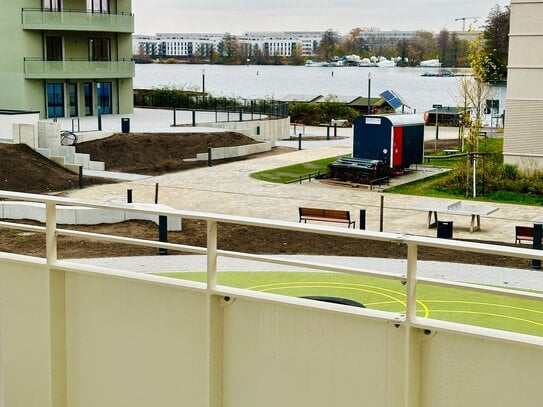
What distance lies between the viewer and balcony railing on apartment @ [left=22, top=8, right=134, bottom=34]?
55.1m

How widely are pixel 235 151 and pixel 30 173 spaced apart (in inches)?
522

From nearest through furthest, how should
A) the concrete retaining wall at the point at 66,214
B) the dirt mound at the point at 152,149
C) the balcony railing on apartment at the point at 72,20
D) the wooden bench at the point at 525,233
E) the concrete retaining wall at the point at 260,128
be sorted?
the wooden bench at the point at 525,233 < the concrete retaining wall at the point at 66,214 < the dirt mound at the point at 152,149 < the concrete retaining wall at the point at 260,128 < the balcony railing on apartment at the point at 72,20

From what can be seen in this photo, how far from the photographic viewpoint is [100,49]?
201 ft

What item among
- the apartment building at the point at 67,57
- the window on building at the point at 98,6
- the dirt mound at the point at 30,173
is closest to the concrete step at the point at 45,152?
the dirt mound at the point at 30,173

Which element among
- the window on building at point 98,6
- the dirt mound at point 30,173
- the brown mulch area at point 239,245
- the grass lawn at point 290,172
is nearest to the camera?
the brown mulch area at point 239,245

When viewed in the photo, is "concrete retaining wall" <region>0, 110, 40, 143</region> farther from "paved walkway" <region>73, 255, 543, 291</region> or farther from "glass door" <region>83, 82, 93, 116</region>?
"paved walkway" <region>73, 255, 543, 291</region>

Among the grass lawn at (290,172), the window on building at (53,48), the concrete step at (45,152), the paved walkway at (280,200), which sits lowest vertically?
the paved walkway at (280,200)

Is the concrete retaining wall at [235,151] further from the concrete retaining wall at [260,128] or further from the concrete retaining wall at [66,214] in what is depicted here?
the concrete retaining wall at [66,214]

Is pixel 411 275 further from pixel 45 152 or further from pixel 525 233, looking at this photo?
pixel 45 152

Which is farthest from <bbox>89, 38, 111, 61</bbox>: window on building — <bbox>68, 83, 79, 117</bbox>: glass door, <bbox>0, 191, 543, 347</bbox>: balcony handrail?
<bbox>0, 191, 543, 347</bbox>: balcony handrail

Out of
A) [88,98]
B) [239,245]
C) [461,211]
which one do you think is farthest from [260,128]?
[239,245]

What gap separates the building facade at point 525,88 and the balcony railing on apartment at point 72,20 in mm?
27112

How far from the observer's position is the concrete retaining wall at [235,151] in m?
45.0

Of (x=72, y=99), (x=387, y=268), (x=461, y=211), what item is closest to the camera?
(x=387, y=268)
